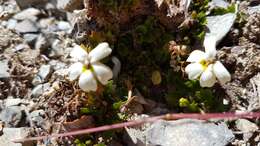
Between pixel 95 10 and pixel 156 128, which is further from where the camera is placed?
pixel 95 10

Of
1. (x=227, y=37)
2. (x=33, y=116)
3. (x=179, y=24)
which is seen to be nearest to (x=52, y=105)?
(x=33, y=116)

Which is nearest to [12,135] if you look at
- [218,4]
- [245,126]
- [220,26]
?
[245,126]

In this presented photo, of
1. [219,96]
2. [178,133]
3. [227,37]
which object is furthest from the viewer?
[227,37]

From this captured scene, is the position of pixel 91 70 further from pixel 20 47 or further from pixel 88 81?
pixel 20 47

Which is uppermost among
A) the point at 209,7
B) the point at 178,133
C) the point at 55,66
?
the point at 209,7

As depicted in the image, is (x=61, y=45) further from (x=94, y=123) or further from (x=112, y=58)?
(x=94, y=123)

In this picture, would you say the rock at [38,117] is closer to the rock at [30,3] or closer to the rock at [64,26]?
the rock at [64,26]

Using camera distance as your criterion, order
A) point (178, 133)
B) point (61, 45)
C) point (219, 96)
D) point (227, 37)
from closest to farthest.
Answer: point (178, 133) < point (219, 96) < point (227, 37) < point (61, 45)
